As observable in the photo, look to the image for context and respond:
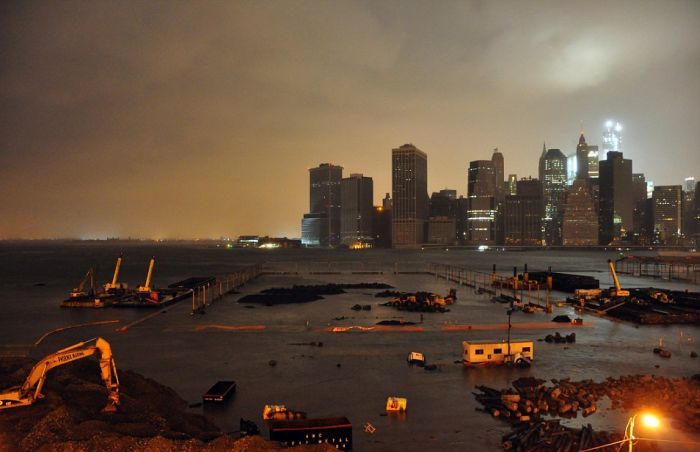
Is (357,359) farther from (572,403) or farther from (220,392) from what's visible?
(572,403)

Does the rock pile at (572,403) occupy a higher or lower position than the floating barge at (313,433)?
lower

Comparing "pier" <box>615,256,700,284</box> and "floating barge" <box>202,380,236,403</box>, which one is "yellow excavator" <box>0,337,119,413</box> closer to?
"floating barge" <box>202,380,236,403</box>

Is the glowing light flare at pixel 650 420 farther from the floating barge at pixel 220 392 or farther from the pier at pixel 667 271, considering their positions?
the pier at pixel 667 271

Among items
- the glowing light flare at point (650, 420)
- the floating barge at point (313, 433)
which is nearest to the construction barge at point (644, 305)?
the glowing light flare at point (650, 420)

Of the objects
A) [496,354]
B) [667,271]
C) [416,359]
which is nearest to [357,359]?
[416,359]

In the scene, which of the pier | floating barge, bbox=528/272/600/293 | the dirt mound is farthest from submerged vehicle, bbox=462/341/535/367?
the pier

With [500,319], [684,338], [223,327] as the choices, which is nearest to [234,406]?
[223,327]

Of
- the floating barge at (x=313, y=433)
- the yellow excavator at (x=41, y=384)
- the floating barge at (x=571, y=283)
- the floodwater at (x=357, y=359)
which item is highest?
the yellow excavator at (x=41, y=384)

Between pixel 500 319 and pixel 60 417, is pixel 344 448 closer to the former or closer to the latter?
pixel 60 417
